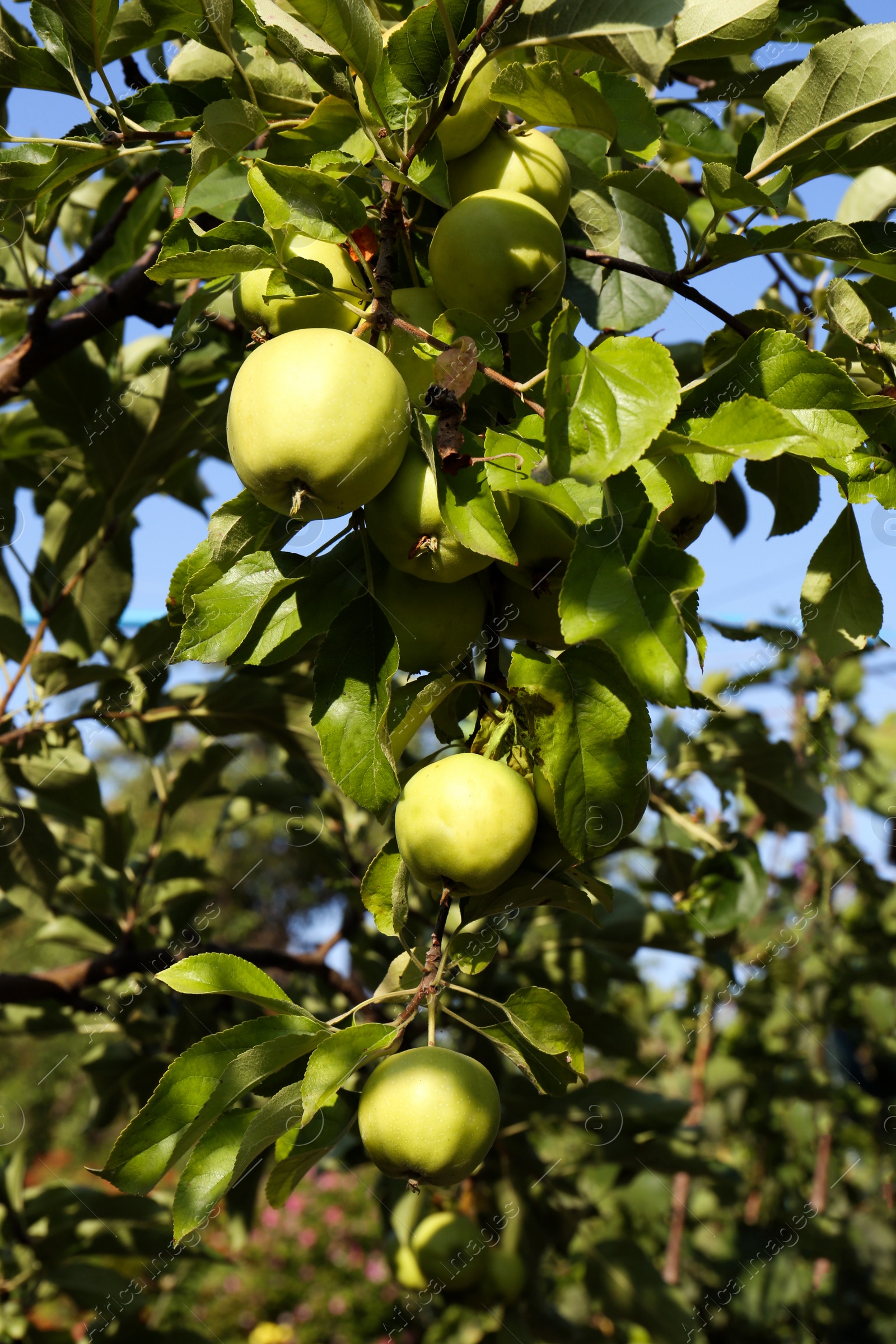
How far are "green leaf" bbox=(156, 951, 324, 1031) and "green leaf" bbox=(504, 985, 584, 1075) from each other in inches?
6.0

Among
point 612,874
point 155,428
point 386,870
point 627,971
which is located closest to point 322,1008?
point 627,971

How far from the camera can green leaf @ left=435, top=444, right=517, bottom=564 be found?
0.64 meters

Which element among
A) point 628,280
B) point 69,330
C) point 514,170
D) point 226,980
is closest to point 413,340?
point 514,170

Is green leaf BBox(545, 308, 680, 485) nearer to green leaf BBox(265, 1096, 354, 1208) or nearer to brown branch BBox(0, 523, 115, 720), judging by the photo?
green leaf BBox(265, 1096, 354, 1208)

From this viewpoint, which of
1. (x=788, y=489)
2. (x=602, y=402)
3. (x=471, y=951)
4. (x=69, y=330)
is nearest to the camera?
(x=602, y=402)

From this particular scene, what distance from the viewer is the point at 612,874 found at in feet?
19.4

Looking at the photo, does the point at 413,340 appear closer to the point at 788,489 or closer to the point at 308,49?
the point at 308,49

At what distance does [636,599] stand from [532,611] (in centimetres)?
19

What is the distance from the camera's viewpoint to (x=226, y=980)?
0.73m

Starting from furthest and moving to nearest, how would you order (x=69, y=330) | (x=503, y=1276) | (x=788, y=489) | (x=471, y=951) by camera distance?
(x=503, y=1276) < (x=69, y=330) < (x=788, y=489) < (x=471, y=951)

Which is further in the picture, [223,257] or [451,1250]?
[451,1250]

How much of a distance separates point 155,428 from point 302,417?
0.97 metres

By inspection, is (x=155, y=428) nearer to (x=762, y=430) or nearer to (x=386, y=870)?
(x=386, y=870)

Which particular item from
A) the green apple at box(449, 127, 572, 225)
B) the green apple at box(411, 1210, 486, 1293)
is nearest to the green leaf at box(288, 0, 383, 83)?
the green apple at box(449, 127, 572, 225)
